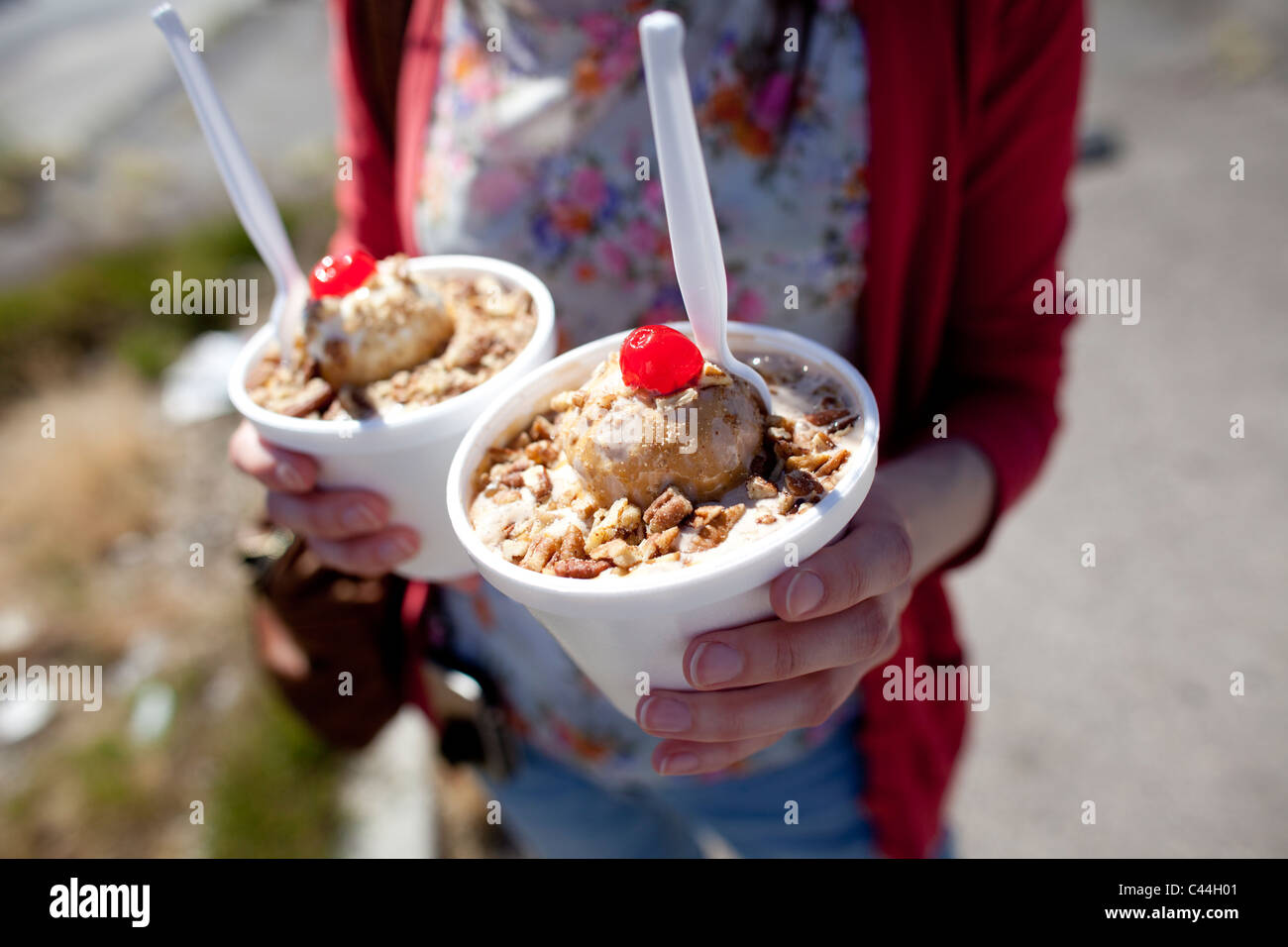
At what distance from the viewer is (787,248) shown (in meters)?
1.49

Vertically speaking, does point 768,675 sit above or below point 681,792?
above

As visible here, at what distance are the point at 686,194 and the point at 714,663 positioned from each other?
53 cm

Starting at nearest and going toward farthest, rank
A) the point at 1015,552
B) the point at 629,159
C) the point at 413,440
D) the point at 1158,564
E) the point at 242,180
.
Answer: the point at 413,440, the point at 242,180, the point at 629,159, the point at 1158,564, the point at 1015,552

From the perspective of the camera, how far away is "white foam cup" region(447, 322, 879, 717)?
101 centimetres

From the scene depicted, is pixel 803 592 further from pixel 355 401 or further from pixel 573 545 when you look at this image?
pixel 355 401

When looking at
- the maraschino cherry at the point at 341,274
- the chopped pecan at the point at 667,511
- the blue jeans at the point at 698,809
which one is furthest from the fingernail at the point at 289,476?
the blue jeans at the point at 698,809

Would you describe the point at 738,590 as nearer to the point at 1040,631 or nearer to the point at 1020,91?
the point at 1020,91

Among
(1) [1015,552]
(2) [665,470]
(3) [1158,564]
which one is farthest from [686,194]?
(3) [1158,564]

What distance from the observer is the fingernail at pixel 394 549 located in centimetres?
142

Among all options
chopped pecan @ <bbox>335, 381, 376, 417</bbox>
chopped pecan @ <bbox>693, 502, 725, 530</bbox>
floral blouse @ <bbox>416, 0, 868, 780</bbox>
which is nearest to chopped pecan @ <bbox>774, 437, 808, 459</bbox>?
chopped pecan @ <bbox>693, 502, 725, 530</bbox>

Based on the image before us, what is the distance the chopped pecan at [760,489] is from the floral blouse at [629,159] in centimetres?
52
